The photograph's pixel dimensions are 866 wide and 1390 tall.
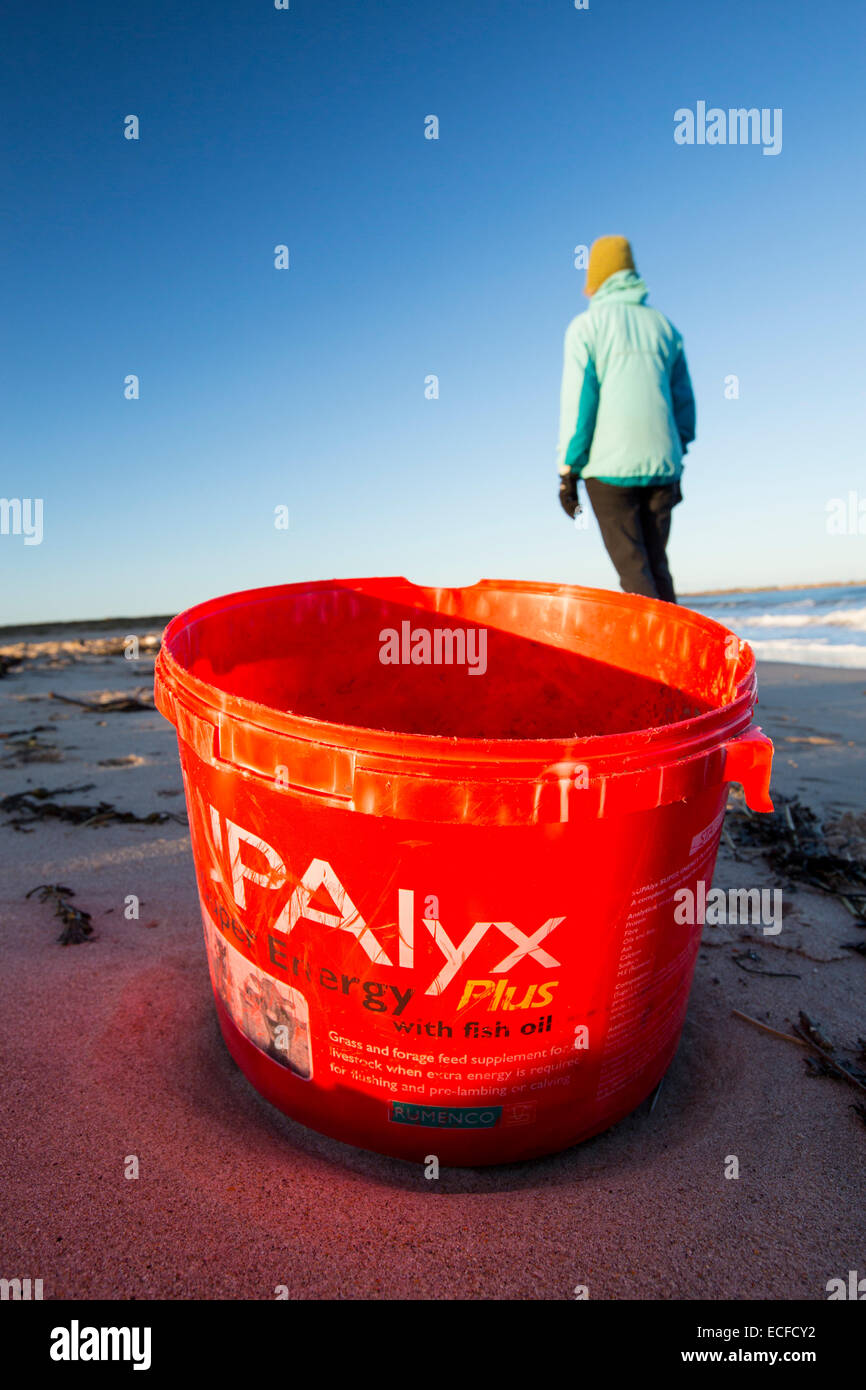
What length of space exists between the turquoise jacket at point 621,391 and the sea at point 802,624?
164 centimetres

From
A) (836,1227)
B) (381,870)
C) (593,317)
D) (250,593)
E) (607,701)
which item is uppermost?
(593,317)

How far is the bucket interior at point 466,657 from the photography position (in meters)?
1.71

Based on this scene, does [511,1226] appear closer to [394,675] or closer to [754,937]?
[754,937]

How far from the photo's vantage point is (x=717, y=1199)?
117 centimetres

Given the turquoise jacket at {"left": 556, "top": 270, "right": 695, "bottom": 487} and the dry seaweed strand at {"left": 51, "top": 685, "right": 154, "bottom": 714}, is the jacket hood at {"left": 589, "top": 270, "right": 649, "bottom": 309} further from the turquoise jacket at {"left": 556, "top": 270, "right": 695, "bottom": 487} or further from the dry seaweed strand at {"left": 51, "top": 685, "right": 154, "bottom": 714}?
the dry seaweed strand at {"left": 51, "top": 685, "right": 154, "bottom": 714}

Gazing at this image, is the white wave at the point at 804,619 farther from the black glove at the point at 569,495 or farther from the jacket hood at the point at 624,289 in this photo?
the jacket hood at the point at 624,289

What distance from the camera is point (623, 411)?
3521 millimetres

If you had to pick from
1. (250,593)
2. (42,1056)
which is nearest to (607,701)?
(250,593)

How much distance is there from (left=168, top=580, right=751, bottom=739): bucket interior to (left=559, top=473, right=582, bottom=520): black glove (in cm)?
198

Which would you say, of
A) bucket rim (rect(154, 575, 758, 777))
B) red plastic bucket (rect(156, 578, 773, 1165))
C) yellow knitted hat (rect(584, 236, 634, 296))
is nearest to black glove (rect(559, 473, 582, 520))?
yellow knitted hat (rect(584, 236, 634, 296))

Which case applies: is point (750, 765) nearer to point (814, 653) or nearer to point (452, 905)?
point (452, 905)

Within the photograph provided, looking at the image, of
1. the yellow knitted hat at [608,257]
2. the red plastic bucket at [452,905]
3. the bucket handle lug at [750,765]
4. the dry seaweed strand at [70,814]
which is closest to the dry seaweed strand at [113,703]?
the dry seaweed strand at [70,814]

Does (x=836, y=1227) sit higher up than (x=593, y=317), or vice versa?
(x=593, y=317)

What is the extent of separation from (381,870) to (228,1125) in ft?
2.32
